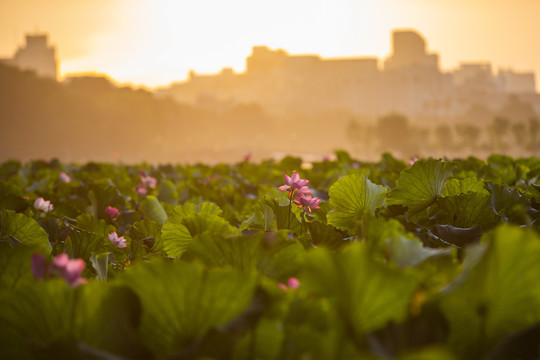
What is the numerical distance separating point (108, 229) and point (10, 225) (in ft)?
2.32

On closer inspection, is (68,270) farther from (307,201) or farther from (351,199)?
(307,201)

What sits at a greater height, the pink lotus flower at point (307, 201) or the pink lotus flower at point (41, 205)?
the pink lotus flower at point (307, 201)

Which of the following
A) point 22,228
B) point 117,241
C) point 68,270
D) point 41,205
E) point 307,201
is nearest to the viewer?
point 68,270

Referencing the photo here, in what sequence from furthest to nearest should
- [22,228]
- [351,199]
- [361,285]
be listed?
[22,228]
[351,199]
[361,285]

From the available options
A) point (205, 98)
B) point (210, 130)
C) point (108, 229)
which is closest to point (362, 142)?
point (210, 130)

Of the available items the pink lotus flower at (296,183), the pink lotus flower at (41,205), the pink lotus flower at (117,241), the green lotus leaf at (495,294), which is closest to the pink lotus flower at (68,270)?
the green lotus leaf at (495,294)

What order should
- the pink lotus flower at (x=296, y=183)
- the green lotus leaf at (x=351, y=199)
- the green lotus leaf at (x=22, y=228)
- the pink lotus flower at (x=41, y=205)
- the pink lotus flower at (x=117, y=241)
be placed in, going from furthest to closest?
the pink lotus flower at (x=41, y=205), the pink lotus flower at (x=117, y=241), the pink lotus flower at (x=296, y=183), the green lotus leaf at (x=22, y=228), the green lotus leaf at (x=351, y=199)

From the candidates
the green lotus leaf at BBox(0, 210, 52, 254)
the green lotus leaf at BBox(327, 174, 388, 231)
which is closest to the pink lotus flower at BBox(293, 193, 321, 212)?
the green lotus leaf at BBox(327, 174, 388, 231)

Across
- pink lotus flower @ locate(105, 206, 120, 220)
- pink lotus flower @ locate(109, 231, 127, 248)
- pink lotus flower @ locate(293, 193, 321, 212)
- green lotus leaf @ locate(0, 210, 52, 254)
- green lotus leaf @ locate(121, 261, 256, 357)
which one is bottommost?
pink lotus flower @ locate(105, 206, 120, 220)

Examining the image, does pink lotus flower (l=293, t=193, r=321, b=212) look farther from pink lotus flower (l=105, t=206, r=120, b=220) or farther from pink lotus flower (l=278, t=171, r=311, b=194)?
pink lotus flower (l=105, t=206, r=120, b=220)

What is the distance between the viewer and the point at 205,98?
181625 millimetres

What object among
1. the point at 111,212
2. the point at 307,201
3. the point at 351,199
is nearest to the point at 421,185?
the point at 351,199

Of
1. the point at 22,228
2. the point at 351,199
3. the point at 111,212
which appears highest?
the point at 351,199

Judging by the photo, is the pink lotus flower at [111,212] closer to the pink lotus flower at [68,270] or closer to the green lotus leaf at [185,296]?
the pink lotus flower at [68,270]
